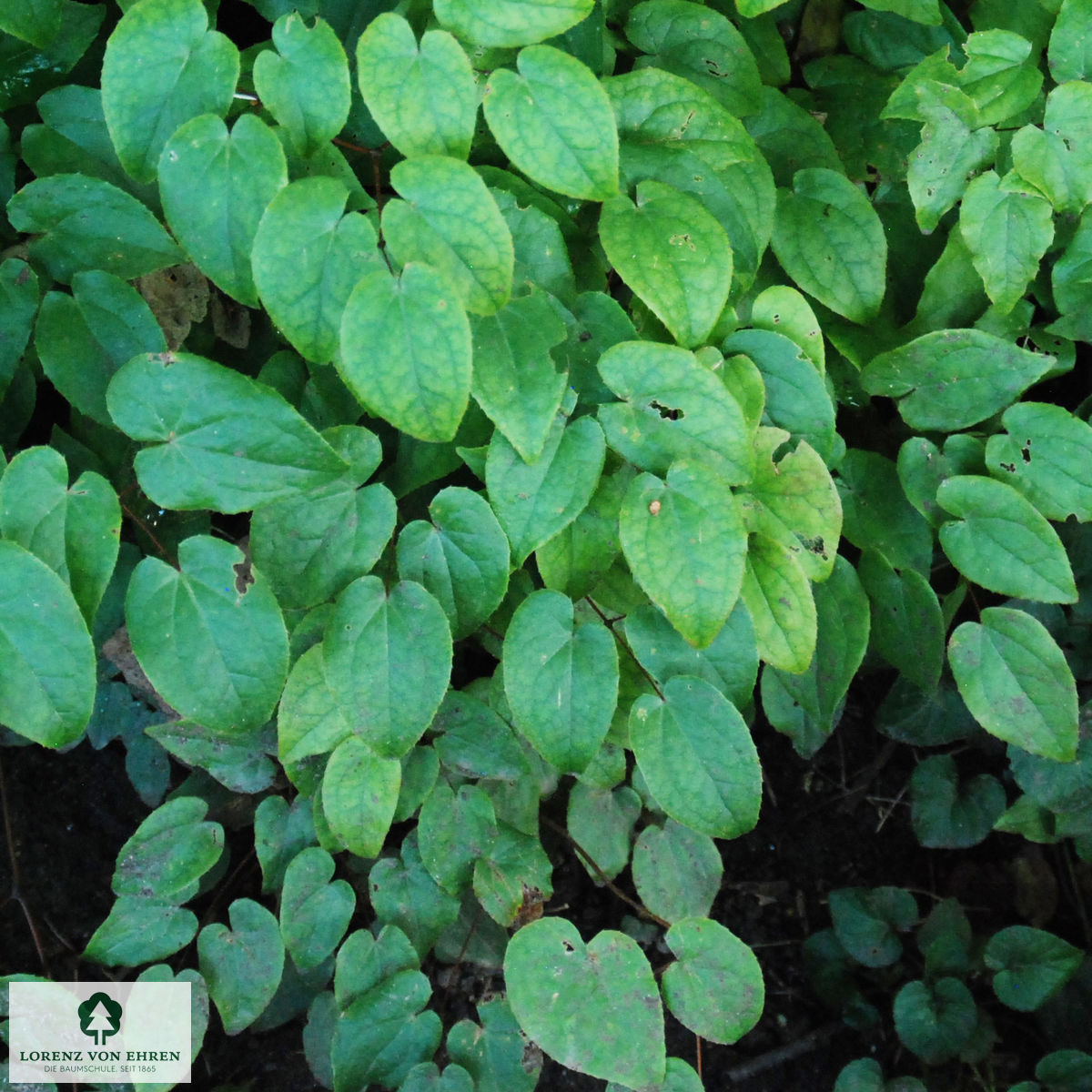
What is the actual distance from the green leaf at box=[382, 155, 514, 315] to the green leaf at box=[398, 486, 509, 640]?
0.23m

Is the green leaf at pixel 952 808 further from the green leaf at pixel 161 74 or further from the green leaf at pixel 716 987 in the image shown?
the green leaf at pixel 161 74

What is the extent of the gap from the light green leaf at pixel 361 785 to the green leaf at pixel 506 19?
30.3 inches

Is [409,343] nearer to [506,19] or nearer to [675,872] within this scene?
[506,19]

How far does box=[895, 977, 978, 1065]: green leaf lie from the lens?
1.54 meters

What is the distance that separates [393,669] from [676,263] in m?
0.52

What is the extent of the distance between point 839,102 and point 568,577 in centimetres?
78

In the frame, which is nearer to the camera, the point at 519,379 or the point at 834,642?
the point at 519,379

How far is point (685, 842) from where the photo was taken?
1.42 metres

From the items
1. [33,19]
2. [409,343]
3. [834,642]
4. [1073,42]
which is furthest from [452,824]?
[1073,42]

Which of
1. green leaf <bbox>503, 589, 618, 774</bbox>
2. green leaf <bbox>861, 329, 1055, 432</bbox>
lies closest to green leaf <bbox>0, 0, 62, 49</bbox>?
green leaf <bbox>503, 589, 618, 774</bbox>

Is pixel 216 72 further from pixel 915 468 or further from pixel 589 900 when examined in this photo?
pixel 589 900

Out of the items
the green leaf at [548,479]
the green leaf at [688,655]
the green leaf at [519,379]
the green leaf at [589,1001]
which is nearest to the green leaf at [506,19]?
the green leaf at [519,379]

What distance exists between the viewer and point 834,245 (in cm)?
119

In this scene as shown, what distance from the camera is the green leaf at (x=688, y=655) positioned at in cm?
110
